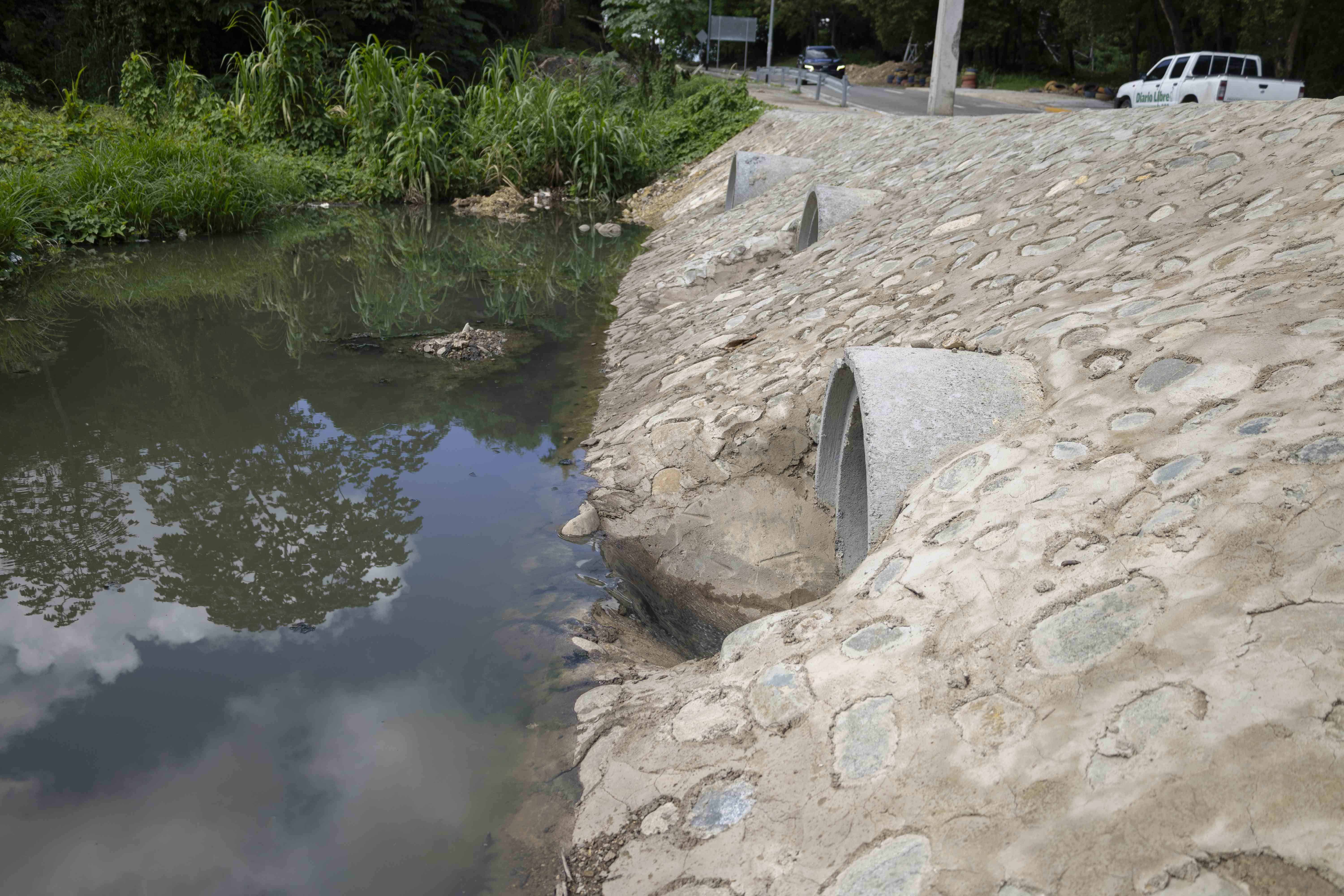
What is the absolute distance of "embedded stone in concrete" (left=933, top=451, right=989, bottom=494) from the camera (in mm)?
2852

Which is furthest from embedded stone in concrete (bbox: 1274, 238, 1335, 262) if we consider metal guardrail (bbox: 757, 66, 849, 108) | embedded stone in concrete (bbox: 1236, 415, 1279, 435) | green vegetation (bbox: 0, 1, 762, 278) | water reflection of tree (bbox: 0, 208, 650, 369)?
metal guardrail (bbox: 757, 66, 849, 108)

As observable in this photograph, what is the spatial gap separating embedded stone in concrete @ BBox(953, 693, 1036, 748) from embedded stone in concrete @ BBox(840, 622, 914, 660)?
34 centimetres

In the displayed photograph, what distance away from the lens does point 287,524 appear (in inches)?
164

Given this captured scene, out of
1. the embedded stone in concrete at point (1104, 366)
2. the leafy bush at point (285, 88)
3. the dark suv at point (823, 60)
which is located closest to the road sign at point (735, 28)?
the dark suv at point (823, 60)

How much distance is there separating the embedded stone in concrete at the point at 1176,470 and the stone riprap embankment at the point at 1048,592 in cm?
1

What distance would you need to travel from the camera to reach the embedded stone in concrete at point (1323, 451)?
2.06 m

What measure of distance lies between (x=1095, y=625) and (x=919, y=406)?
1.13m

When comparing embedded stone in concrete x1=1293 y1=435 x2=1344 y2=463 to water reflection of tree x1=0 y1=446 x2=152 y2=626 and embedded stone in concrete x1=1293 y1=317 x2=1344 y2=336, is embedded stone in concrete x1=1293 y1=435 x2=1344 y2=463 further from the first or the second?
water reflection of tree x1=0 y1=446 x2=152 y2=626

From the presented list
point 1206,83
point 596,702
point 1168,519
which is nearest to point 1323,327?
point 1168,519

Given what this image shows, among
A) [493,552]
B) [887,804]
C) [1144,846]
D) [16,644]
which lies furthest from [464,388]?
[1144,846]

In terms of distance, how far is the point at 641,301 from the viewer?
776 cm

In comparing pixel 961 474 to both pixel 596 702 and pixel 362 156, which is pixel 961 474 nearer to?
pixel 596 702

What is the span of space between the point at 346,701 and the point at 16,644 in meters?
1.32

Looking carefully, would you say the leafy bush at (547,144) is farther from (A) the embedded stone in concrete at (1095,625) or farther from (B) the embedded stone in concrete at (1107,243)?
(A) the embedded stone in concrete at (1095,625)
